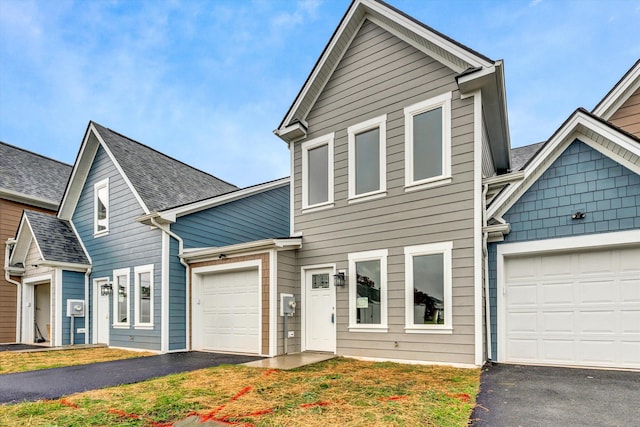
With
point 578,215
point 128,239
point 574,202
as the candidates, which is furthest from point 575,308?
point 128,239

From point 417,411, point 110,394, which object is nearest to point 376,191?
point 417,411

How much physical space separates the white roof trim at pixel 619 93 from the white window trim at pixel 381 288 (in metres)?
6.18

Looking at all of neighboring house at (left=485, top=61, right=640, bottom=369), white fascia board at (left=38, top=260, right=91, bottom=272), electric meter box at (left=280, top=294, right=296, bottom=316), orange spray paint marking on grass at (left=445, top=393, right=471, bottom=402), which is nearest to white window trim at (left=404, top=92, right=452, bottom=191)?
neighboring house at (left=485, top=61, right=640, bottom=369)

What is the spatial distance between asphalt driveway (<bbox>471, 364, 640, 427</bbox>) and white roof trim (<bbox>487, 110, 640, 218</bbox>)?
118 inches

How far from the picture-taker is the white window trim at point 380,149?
8.56m

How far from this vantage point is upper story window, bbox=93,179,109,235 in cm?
1277

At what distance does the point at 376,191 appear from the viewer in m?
8.60

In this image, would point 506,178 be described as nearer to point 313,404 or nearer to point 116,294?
point 313,404

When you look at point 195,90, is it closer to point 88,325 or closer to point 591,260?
point 88,325

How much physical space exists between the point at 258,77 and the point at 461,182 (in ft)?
101

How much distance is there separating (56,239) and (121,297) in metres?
3.45

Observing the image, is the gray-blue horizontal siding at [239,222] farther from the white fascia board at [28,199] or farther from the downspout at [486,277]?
the white fascia board at [28,199]

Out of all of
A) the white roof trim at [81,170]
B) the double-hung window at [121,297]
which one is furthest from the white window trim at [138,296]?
the white roof trim at [81,170]

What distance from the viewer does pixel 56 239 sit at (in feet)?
42.9
